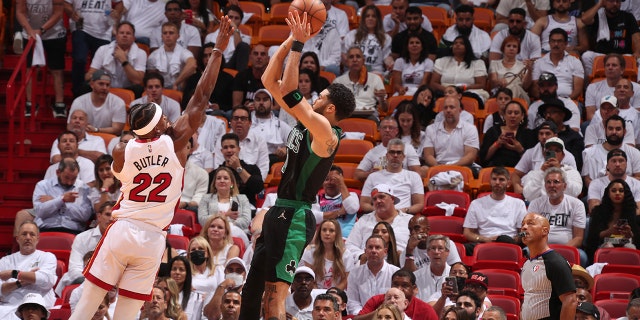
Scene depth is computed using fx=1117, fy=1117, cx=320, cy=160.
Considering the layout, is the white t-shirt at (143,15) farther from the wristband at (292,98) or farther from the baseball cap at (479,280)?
the wristband at (292,98)

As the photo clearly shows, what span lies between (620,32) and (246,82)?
245 inches

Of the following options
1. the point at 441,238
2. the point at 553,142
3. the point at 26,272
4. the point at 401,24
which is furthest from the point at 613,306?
the point at 401,24

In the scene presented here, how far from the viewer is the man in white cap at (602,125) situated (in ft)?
52.5

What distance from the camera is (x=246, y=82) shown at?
17406 mm

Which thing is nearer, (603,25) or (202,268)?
(202,268)

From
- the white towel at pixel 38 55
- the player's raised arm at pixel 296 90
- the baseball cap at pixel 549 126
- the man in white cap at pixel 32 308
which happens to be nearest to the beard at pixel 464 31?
the baseball cap at pixel 549 126

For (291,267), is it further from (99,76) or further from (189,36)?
(189,36)

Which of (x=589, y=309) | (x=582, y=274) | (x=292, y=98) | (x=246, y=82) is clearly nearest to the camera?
(x=292, y=98)

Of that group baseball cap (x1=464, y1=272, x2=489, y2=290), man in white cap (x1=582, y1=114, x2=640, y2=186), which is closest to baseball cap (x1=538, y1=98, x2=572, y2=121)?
man in white cap (x1=582, y1=114, x2=640, y2=186)

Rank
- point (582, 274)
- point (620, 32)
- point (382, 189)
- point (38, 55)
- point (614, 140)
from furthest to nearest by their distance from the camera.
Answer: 1. point (620, 32)
2. point (38, 55)
3. point (614, 140)
4. point (382, 189)
5. point (582, 274)

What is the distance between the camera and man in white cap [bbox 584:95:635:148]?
16016 millimetres

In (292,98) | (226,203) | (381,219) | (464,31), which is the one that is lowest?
(381,219)

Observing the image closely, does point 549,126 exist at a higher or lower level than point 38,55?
lower

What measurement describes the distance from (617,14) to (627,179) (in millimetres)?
4394
